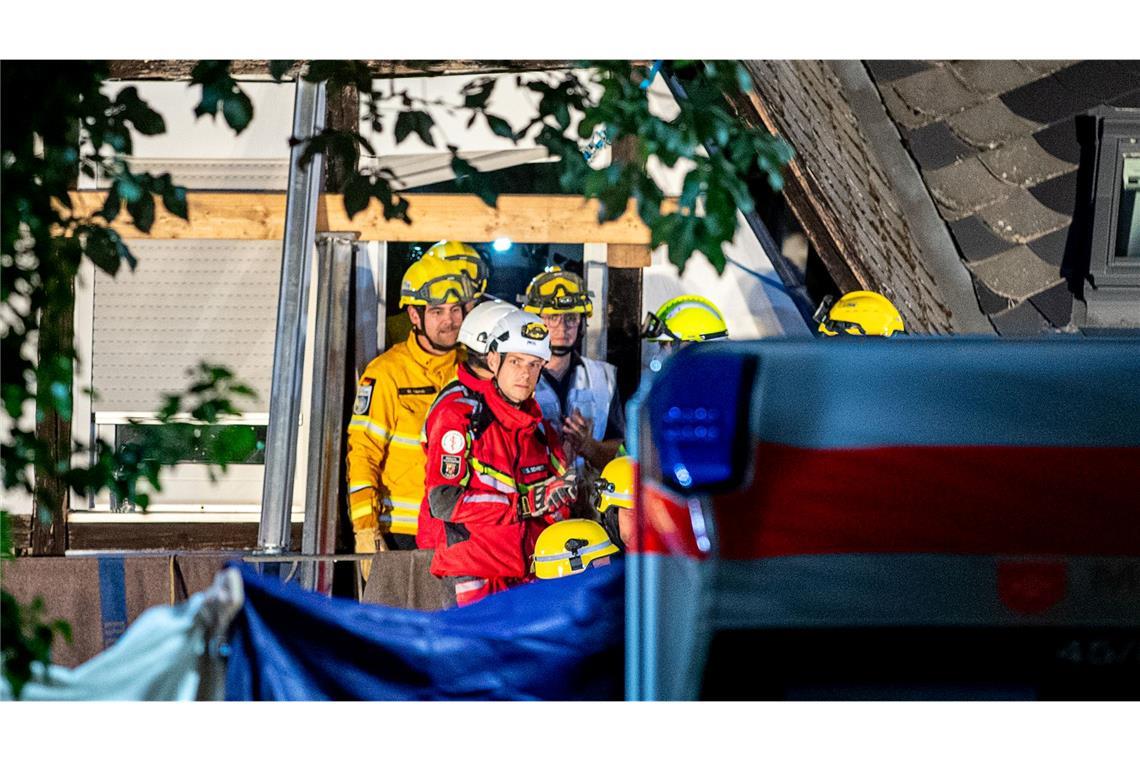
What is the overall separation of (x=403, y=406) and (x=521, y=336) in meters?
0.75

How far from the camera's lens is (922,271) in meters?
7.75

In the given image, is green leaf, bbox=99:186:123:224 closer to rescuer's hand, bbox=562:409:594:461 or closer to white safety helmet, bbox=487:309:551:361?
white safety helmet, bbox=487:309:551:361

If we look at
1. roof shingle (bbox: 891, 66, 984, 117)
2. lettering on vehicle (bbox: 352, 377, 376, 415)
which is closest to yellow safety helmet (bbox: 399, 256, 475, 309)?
lettering on vehicle (bbox: 352, 377, 376, 415)

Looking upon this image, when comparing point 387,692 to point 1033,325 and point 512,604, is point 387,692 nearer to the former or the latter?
point 512,604

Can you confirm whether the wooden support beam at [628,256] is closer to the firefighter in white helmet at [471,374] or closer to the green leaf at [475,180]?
the firefighter in white helmet at [471,374]

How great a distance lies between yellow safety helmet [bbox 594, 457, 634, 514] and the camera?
A: 219 inches

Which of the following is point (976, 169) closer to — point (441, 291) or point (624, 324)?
point (624, 324)

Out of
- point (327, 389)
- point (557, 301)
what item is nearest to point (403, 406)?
point (327, 389)

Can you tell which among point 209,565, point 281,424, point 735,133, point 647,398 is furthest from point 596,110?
point 209,565

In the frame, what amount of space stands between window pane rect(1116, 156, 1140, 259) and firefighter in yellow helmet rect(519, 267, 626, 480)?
310cm

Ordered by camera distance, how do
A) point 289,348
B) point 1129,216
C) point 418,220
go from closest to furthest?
1. point 289,348
2. point 418,220
3. point 1129,216

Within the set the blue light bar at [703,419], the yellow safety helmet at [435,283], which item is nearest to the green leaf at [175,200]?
the blue light bar at [703,419]

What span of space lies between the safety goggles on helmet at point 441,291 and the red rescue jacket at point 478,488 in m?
0.73

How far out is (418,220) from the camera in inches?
246
